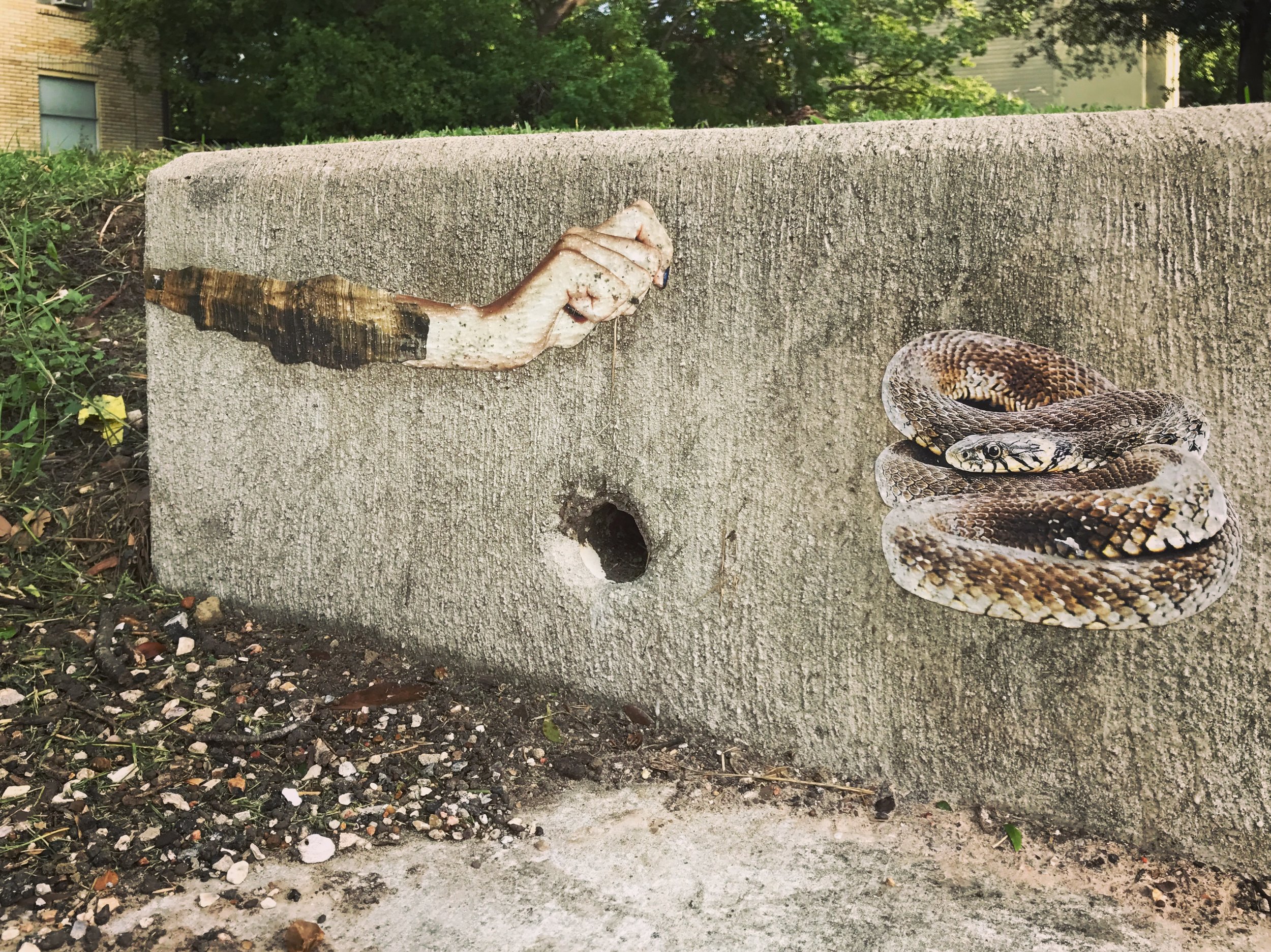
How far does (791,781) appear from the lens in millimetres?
→ 2486

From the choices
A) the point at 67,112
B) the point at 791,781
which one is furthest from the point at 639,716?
the point at 67,112

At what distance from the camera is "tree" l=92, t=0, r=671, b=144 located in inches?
494

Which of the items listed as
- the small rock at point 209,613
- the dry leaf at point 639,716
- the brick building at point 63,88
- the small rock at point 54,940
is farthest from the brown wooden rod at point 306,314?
the brick building at point 63,88

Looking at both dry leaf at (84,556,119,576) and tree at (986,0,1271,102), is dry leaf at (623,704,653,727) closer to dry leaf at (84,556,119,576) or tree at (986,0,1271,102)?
dry leaf at (84,556,119,576)

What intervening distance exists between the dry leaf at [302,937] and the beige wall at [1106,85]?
1629cm

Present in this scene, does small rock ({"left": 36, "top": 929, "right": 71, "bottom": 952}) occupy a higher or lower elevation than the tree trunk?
lower

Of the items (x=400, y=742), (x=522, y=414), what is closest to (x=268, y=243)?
(x=522, y=414)

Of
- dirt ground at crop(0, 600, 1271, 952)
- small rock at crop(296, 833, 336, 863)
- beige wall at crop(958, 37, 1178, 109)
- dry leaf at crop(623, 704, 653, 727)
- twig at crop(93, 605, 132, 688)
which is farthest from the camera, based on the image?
beige wall at crop(958, 37, 1178, 109)

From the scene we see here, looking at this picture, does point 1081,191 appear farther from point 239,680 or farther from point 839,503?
point 239,680

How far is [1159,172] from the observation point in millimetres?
2023

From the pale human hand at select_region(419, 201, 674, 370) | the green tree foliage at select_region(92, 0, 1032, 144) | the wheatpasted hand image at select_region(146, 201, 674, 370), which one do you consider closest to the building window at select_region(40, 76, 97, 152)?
the green tree foliage at select_region(92, 0, 1032, 144)

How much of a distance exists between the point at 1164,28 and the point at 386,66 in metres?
8.73

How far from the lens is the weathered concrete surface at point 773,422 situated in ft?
6.70

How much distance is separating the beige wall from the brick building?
14801mm
